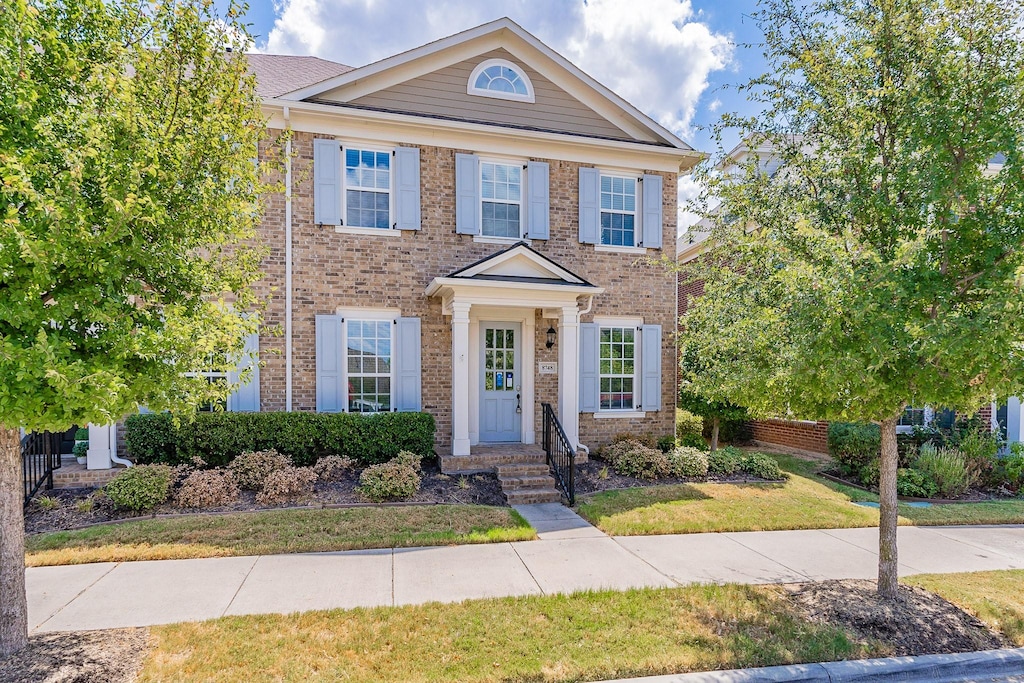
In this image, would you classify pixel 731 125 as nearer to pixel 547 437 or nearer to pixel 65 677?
pixel 547 437

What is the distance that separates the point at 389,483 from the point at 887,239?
6.42 metres

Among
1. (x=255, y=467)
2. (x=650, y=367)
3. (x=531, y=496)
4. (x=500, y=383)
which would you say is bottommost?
(x=531, y=496)

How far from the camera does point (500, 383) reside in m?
10.3

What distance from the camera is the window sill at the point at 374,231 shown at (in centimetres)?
948

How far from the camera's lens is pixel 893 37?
4.74 m

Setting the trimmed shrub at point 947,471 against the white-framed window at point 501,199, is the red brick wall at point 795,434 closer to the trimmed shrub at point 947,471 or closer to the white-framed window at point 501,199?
the trimmed shrub at point 947,471

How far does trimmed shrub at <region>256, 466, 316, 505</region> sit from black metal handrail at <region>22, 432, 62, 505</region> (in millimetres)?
2884

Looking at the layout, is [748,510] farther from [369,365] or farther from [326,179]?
[326,179]

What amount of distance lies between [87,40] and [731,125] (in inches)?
234

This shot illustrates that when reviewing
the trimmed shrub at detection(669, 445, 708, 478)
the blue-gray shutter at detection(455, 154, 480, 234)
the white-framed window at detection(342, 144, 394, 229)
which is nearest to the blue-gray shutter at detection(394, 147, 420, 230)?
the white-framed window at detection(342, 144, 394, 229)

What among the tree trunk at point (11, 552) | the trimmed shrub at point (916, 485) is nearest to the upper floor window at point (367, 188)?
the tree trunk at point (11, 552)

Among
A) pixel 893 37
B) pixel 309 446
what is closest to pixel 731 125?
pixel 893 37

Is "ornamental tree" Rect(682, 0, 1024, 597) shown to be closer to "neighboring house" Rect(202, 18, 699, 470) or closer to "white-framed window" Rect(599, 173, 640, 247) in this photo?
"neighboring house" Rect(202, 18, 699, 470)

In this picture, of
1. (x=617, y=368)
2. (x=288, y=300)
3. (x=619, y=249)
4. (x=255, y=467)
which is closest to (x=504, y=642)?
(x=255, y=467)
